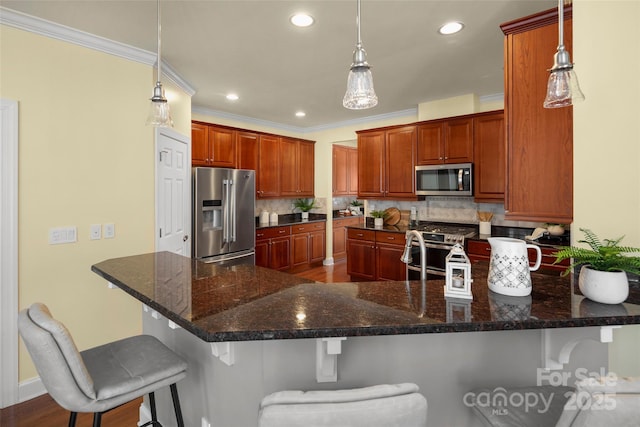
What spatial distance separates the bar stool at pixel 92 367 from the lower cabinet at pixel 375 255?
354 centimetres

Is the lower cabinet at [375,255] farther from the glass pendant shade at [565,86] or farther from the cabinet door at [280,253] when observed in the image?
the glass pendant shade at [565,86]

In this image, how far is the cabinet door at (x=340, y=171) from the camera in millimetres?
6654

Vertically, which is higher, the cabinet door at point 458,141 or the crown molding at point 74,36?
the crown molding at point 74,36

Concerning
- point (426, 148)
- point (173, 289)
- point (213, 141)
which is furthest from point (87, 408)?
point (426, 148)

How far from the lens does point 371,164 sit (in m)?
5.13

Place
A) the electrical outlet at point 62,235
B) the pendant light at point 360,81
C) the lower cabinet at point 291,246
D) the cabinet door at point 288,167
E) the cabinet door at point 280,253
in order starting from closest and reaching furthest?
the pendant light at point 360,81 → the electrical outlet at point 62,235 → the lower cabinet at point 291,246 → the cabinet door at point 280,253 → the cabinet door at point 288,167

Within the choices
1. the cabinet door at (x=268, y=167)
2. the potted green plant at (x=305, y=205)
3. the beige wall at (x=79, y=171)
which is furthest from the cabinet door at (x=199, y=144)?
the potted green plant at (x=305, y=205)

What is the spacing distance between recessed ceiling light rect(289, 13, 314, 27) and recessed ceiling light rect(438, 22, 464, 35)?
974 mm

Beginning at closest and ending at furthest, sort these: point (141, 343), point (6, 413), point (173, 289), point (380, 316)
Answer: point (380, 316) → point (173, 289) → point (141, 343) → point (6, 413)

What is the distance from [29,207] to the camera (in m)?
2.28

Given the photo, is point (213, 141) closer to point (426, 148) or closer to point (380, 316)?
point (426, 148)

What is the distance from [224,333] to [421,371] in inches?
30.9

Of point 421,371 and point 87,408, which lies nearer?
point 87,408

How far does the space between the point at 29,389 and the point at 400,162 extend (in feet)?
14.7
